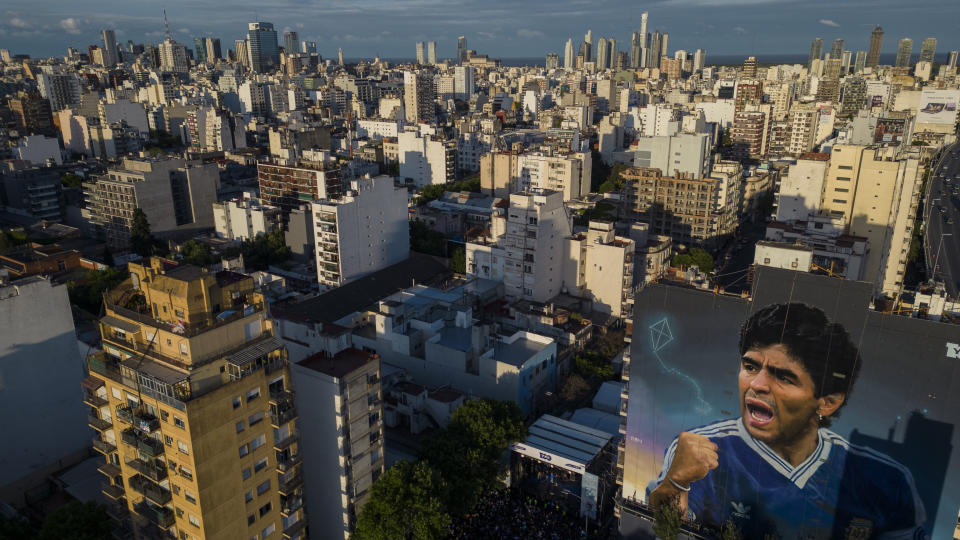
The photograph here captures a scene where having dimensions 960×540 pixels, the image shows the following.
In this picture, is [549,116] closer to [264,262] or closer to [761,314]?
[264,262]

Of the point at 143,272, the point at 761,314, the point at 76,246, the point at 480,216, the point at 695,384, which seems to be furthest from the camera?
the point at 480,216

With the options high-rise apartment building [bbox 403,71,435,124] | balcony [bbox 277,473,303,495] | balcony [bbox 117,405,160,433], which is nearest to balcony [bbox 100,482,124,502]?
balcony [bbox 117,405,160,433]

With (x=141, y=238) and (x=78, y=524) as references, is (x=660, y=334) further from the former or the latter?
(x=141, y=238)

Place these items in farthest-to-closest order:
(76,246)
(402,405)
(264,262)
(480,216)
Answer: (480,216), (76,246), (264,262), (402,405)

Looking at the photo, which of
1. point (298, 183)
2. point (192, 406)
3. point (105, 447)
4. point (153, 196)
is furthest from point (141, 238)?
point (192, 406)

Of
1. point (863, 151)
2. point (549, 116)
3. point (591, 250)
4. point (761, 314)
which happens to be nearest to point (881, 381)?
point (761, 314)

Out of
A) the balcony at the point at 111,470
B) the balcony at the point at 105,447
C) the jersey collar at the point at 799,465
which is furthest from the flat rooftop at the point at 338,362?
the jersey collar at the point at 799,465

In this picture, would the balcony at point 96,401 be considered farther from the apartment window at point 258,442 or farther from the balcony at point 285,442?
the balcony at point 285,442
